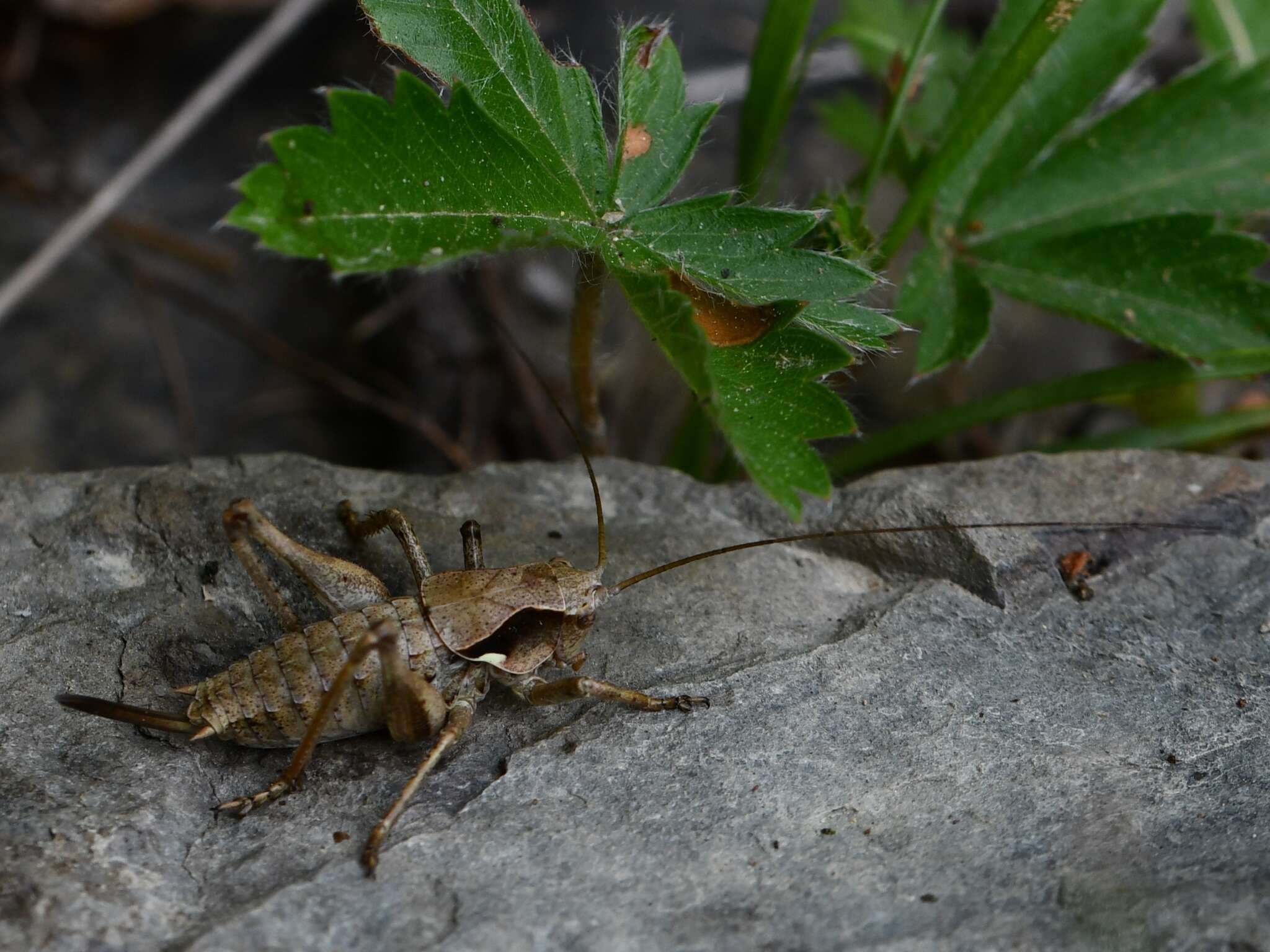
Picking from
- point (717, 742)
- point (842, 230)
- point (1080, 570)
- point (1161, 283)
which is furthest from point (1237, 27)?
point (717, 742)

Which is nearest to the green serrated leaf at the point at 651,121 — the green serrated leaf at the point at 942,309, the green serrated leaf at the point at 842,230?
the green serrated leaf at the point at 842,230

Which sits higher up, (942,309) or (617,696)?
(942,309)

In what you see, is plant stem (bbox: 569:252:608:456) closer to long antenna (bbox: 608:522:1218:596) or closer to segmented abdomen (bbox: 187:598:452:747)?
long antenna (bbox: 608:522:1218:596)

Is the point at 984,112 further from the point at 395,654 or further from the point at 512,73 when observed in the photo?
the point at 395,654

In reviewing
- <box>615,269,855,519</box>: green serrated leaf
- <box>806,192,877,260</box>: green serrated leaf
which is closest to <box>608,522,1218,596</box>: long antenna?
<box>615,269,855,519</box>: green serrated leaf

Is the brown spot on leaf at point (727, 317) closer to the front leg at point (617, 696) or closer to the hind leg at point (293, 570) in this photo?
the front leg at point (617, 696)

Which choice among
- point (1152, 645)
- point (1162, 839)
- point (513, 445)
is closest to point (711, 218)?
point (1152, 645)

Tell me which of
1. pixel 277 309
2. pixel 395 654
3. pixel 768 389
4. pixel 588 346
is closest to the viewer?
pixel 395 654
